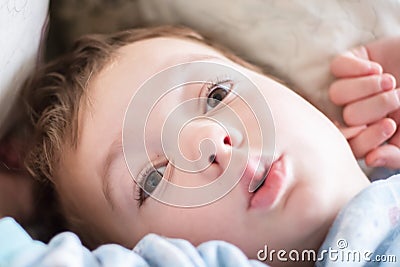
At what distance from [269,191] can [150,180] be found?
0.13 m

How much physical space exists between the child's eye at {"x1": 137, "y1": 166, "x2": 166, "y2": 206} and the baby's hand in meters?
0.28

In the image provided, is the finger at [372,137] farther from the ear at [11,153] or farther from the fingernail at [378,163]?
the ear at [11,153]

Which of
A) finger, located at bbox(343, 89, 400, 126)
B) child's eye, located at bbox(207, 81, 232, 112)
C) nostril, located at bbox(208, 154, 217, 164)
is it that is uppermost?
child's eye, located at bbox(207, 81, 232, 112)

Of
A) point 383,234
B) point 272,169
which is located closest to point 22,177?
point 272,169

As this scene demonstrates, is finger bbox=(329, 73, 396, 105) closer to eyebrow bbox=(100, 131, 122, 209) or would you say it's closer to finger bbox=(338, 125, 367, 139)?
finger bbox=(338, 125, 367, 139)

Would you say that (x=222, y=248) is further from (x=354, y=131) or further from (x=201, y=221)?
(x=354, y=131)

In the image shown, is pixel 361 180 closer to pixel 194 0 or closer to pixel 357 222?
pixel 357 222

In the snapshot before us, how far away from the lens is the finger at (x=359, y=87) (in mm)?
844

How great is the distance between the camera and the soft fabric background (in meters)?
0.89

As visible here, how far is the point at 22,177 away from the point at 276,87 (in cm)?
32

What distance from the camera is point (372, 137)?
84cm

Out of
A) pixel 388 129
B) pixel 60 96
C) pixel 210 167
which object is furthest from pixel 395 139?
pixel 60 96

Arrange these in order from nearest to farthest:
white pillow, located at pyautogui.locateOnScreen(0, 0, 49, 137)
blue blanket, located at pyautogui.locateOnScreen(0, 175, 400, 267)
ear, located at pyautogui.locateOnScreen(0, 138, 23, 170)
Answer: blue blanket, located at pyautogui.locateOnScreen(0, 175, 400, 267), white pillow, located at pyautogui.locateOnScreen(0, 0, 49, 137), ear, located at pyautogui.locateOnScreen(0, 138, 23, 170)

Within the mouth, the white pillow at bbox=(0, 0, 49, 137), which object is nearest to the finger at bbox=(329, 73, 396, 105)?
the mouth
